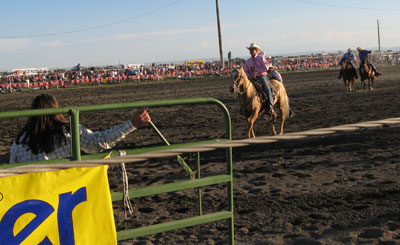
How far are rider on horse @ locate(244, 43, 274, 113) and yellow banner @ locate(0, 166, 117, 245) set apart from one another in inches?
315

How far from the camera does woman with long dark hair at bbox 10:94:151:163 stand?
3609 millimetres

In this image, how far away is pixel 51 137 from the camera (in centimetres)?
363

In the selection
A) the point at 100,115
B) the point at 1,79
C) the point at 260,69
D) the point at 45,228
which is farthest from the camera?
the point at 1,79

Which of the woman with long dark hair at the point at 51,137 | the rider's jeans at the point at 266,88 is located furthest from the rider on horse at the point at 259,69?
the woman with long dark hair at the point at 51,137

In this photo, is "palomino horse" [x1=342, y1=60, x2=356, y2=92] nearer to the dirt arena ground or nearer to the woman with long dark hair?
the dirt arena ground

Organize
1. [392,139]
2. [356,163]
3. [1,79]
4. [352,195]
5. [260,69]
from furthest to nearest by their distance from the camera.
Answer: [1,79], [260,69], [392,139], [356,163], [352,195]

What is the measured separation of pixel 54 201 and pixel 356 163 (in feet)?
19.4

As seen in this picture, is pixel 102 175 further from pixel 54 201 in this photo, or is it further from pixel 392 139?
pixel 392 139

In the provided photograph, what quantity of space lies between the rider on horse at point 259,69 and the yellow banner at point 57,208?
7996mm

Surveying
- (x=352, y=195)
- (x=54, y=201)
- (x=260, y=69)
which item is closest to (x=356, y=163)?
(x=352, y=195)

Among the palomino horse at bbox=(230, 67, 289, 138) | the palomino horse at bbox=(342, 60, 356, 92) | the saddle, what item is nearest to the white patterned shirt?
the palomino horse at bbox=(230, 67, 289, 138)

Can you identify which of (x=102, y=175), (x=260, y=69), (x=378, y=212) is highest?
(x=260, y=69)

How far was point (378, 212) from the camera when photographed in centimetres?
528

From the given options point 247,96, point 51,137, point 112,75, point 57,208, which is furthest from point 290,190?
point 112,75
